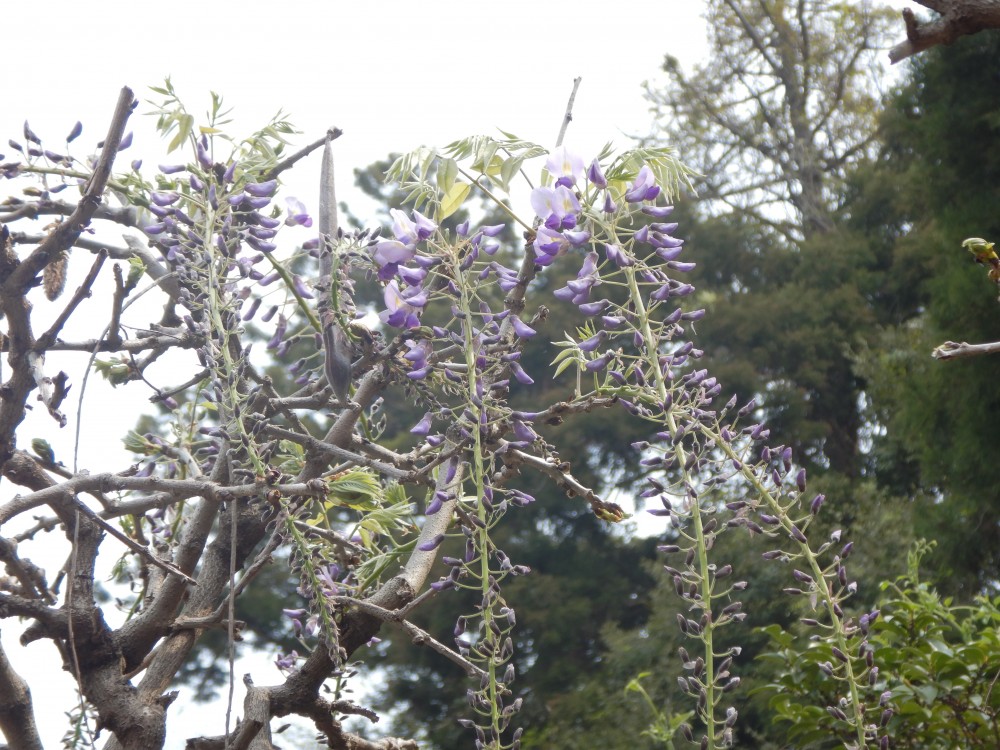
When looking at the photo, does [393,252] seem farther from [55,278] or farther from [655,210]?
[55,278]

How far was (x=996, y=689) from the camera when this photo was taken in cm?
145

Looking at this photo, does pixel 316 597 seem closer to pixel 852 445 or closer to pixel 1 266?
pixel 1 266

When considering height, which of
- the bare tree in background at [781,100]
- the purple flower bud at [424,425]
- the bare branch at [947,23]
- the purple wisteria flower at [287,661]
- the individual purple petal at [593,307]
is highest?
the bare tree in background at [781,100]

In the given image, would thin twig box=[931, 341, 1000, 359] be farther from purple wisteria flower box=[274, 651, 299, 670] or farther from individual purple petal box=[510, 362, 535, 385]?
purple wisteria flower box=[274, 651, 299, 670]

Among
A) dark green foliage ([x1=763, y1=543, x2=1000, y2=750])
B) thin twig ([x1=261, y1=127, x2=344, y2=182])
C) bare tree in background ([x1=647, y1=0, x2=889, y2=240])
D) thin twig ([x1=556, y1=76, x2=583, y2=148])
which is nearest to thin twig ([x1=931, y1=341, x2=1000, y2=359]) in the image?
thin twig ([x1=556, y1=76, x2=583, y2=148])

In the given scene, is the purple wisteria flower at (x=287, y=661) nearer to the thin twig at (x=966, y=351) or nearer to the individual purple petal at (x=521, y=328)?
the individual purple petal at (x=521, y=328)

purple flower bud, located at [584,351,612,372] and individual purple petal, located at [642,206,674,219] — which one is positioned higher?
individual purple petal, located at [642,206,674,219]

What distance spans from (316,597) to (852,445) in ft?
26.8

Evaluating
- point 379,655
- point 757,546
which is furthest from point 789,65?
point 379,655

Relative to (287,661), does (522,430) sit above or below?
above

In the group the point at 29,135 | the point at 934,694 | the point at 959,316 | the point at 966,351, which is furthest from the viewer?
the point at 959,316

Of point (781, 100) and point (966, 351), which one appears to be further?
point (781, 100)

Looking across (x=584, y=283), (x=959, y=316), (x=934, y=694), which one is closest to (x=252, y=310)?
(x=584, y=283)

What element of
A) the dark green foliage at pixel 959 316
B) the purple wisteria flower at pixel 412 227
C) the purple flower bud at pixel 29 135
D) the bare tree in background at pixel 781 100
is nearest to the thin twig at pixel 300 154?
the purple wisteria flower at pixel 412 227
